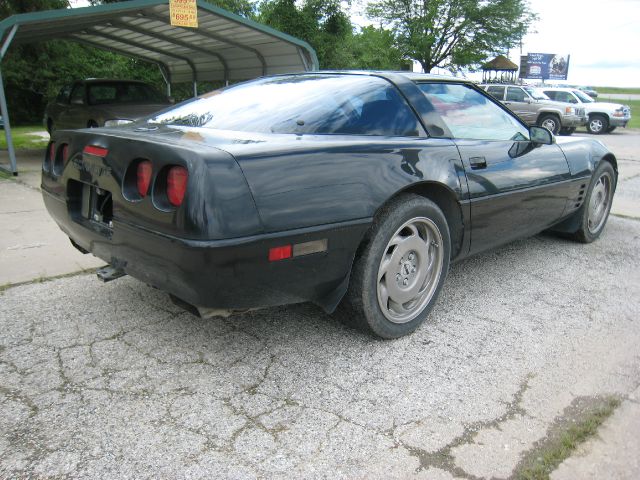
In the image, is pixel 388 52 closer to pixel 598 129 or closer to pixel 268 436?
pixel 598 129

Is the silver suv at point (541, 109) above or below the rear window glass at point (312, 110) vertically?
above

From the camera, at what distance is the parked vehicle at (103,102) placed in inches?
369

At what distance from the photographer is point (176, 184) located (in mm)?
2020

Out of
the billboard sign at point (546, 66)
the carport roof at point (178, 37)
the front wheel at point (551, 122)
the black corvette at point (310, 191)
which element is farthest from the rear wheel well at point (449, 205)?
the billboard sign at point (546, 66)

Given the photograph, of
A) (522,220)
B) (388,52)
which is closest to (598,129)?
(388,52)

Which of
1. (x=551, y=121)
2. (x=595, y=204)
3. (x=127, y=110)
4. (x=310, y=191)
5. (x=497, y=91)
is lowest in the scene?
(x=595, y=204)

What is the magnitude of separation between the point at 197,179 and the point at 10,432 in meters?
1.19

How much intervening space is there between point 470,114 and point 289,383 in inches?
82.5

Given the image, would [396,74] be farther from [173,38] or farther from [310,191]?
[173,38]

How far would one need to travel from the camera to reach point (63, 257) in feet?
13.0

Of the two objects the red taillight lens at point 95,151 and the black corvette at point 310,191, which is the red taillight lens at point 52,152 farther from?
the red taillight lens at point 95,151

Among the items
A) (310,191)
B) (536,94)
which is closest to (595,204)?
(310,191)

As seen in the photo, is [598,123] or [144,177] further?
[598,123]

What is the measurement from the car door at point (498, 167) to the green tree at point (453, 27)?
29.4 meters
